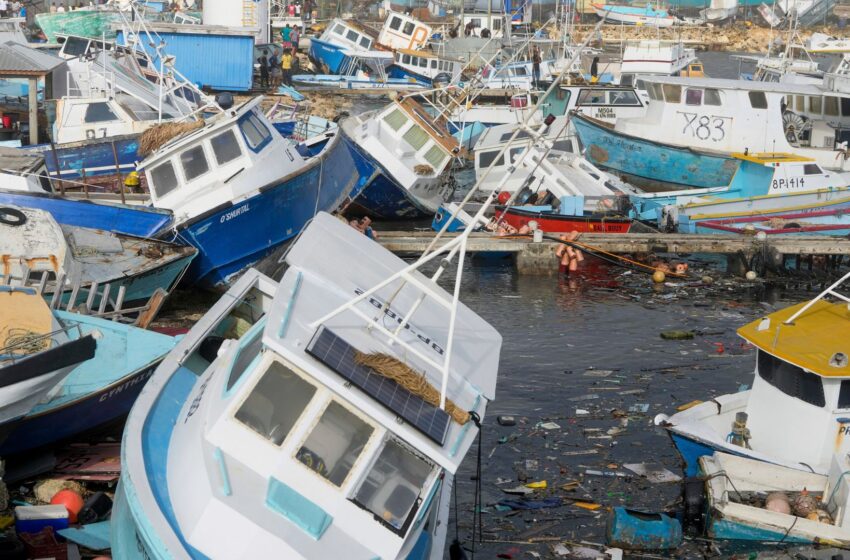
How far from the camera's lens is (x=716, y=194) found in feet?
90.3

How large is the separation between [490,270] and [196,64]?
20430mm

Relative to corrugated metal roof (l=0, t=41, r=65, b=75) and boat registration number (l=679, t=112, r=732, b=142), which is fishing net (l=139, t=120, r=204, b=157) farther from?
boat registration number (l=679, t=112, r=732, b=142)

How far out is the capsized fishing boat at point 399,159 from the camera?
27.9 metres

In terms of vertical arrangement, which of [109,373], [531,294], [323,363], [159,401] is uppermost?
[323,363]

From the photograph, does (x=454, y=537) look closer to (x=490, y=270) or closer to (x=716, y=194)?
(x=490, y=270)

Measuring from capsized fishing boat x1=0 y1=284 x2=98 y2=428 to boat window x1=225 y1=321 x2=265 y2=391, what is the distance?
7.77 ft

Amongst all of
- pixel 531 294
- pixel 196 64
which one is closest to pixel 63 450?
pixel 531 294

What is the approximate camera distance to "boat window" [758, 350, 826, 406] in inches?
495

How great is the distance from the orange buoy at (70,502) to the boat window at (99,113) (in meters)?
16.3

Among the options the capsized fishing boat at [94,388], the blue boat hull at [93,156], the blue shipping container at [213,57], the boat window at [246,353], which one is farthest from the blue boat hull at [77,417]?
the blue shipping container at [213,57]

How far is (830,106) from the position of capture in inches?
1240

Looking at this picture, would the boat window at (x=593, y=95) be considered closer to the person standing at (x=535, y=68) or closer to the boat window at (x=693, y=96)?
the boat window at (x=693, y=96)

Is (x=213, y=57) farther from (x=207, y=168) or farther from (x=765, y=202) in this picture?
(x=207, y=168)

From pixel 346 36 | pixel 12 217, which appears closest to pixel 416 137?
pixel 12 217
